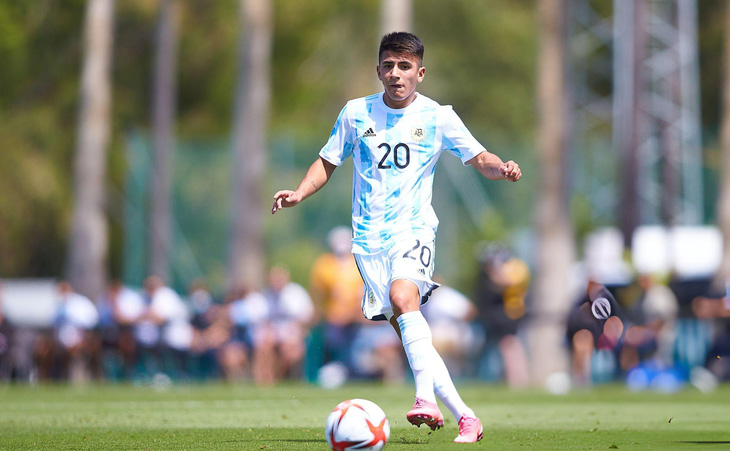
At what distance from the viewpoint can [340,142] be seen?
8.22 metres

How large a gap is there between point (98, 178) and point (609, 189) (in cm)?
1649

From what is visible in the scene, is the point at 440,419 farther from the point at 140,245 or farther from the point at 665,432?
the point at 140,245

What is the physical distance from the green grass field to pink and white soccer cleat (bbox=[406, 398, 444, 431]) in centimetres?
16

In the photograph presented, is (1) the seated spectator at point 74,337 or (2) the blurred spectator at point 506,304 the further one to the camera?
(1) the seated spectator at point 74,337

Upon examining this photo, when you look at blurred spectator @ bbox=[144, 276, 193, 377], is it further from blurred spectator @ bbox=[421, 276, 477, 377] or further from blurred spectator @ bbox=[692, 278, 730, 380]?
blurred spectator @ bbox=[692, 278, 730, 380]

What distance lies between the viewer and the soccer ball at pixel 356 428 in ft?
23.1

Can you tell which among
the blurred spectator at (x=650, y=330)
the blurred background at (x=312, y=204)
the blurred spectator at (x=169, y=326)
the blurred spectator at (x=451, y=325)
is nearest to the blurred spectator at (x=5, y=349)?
the blurred background at (x=312, y=204)

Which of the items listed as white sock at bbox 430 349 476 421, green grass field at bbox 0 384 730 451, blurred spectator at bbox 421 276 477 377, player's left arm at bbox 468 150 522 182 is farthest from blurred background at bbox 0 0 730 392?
white sock at bbox 430 349 476 421

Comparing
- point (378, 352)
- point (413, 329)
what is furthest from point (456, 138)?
point (378, 352)

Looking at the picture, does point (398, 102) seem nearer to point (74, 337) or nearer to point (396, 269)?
point (396, 269)

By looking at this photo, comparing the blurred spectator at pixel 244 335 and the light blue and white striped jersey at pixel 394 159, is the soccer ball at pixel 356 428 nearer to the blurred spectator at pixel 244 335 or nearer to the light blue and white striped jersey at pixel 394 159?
the light blue and white striped jersey at pixel 394 159

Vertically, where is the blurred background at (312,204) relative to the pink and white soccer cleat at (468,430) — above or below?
above

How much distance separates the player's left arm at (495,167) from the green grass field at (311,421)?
1604 millimetres

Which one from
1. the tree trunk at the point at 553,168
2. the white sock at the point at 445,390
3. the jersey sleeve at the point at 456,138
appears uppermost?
the tree trunk at the point at 553,168
